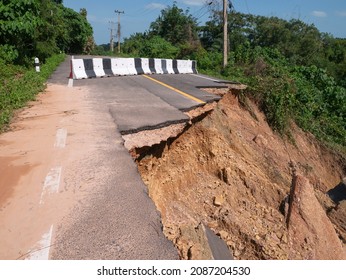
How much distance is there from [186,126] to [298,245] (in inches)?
122

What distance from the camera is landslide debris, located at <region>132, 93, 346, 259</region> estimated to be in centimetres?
525

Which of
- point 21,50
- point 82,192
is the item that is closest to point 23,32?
point 21,50

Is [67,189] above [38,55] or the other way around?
the other way around

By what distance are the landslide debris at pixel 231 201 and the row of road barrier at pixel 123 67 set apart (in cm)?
635

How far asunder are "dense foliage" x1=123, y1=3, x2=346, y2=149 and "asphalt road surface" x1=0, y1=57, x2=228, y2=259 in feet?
22.1

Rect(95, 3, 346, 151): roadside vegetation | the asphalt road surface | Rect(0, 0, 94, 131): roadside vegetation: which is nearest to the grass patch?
Rect(0, 0, 94, 131): roadside vegetation

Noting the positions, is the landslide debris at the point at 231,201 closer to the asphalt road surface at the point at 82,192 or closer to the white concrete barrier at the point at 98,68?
the asphalt road surface at the point at 82,192

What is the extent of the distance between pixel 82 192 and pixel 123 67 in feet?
39.8

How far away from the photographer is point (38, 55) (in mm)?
17891

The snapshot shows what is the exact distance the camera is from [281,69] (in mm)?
16938

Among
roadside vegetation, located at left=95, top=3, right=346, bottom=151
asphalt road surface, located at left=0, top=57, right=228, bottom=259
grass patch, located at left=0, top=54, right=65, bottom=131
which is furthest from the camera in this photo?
roadside vegetation, located at left=95, top=3, right=346, bottom=151

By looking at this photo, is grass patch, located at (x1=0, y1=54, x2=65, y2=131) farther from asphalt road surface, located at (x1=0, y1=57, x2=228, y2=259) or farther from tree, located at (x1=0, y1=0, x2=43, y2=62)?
tree, located at (x1=0, y1=0, x2=43, y2=62)
